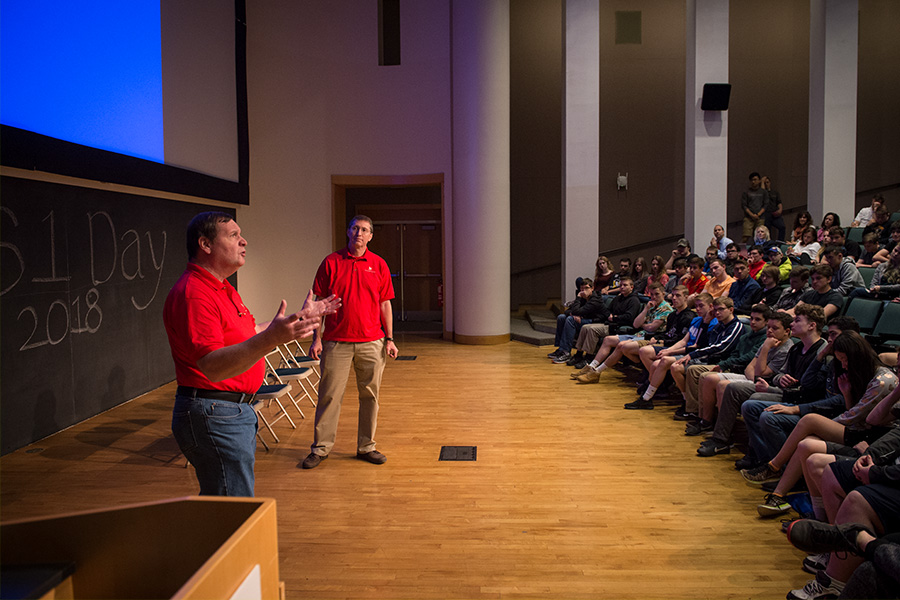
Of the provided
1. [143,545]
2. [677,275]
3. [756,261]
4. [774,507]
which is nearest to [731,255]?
[756,261]

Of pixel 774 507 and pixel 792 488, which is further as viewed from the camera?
pixel 792 488

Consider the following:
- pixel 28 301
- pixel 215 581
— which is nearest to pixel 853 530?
pixel 215 581

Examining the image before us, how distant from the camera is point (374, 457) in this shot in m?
4.47

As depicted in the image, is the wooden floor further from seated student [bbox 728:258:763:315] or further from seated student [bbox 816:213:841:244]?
seated student [bbox 816:213:841:244]

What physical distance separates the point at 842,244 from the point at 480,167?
4806 millimetres

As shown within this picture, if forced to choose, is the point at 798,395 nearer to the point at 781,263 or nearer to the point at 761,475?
the point at 761,475

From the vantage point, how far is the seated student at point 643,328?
6875mm

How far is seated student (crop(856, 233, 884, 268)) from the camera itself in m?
7.09

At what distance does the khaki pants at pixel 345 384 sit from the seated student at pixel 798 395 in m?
2.53

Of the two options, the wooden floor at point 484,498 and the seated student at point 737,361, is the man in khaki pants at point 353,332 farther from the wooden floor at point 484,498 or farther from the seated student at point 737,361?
the seated student at point 737,361

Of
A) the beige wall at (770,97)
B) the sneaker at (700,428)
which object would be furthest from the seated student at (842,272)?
the beige wall at (770,97)

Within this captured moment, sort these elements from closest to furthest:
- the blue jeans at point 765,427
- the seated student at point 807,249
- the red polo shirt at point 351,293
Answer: the blue jeans at point 765,427
the red polo shirt at point 351,293
the seated student at point 807,249

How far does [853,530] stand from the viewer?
A: 2.51m

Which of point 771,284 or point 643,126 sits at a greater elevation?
point 643,126
